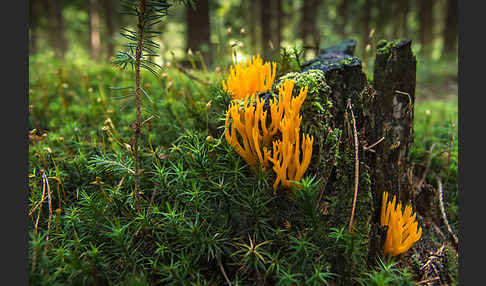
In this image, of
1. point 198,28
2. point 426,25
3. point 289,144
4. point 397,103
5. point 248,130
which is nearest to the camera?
point 289,144

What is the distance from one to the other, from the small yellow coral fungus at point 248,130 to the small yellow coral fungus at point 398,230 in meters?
0.87

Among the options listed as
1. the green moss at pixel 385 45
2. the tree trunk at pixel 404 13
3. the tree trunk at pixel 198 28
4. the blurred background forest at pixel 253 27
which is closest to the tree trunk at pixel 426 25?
the blurred background forest at pixel 253 27

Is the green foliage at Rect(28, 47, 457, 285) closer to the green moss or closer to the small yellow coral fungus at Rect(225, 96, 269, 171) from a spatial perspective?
the small yellow coral fungus at Rect(225, 96, 269, 171)

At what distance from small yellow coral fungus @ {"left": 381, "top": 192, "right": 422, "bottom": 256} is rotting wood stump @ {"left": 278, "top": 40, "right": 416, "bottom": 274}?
61 millimetres

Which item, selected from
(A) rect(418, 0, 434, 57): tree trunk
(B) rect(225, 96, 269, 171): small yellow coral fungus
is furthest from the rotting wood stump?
(A) rect(418, 0, 434, 57): tree trunk

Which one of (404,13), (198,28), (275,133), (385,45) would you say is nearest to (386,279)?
(275,133)

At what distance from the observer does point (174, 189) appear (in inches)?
78.1

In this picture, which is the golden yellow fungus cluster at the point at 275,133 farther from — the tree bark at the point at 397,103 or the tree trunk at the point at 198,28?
the tree trunk at the point at 198,28

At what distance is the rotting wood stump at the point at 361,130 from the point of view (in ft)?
6.21

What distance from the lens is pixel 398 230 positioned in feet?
5.98

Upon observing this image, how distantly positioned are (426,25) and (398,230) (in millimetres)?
14896

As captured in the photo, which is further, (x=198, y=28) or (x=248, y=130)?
(x=198, y=28)

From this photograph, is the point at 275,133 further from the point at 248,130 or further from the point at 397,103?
the point at 397,103

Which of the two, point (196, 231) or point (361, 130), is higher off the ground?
point (361, 130)
